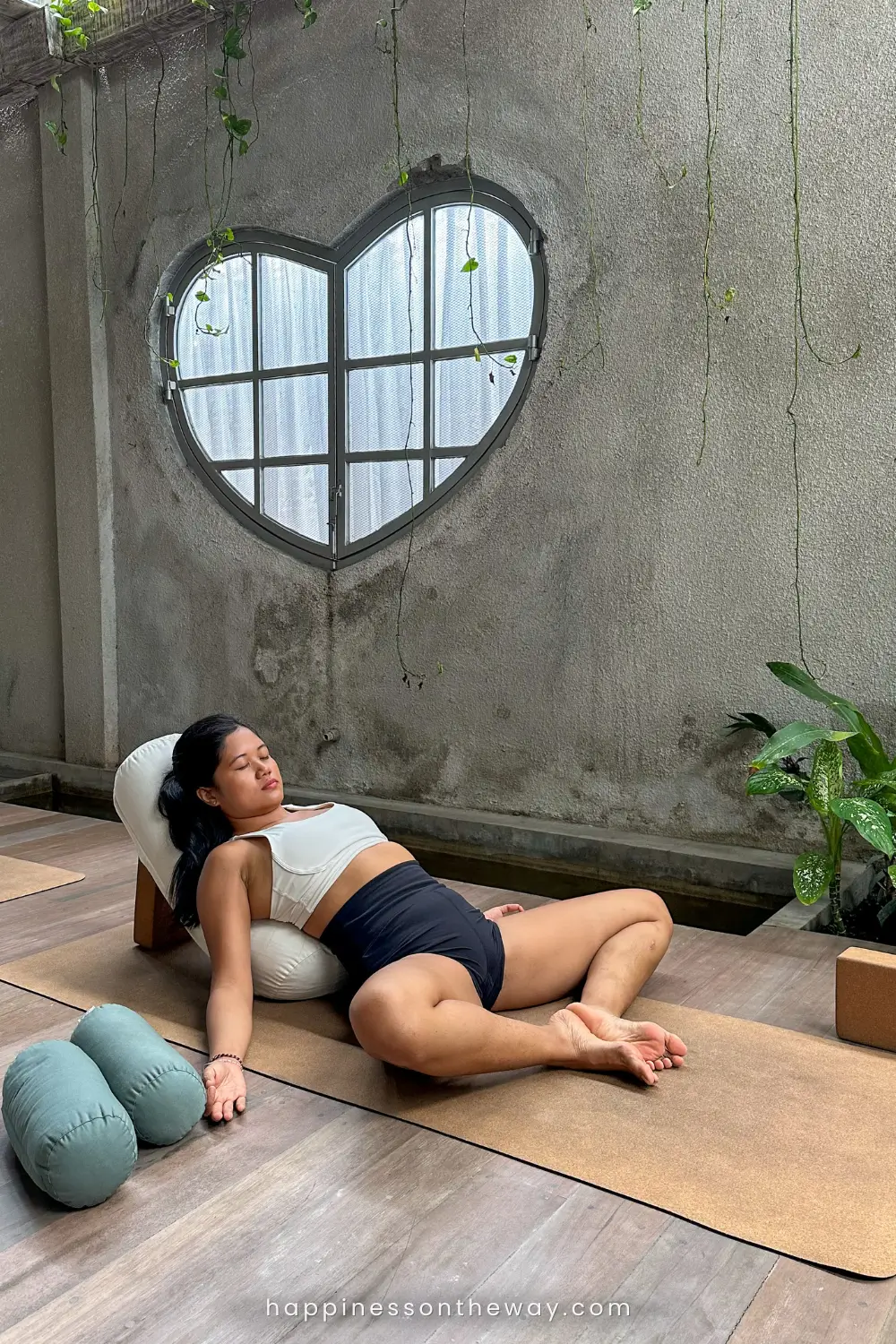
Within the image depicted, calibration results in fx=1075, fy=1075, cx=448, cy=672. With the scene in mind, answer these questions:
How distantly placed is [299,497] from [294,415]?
0.35 meters

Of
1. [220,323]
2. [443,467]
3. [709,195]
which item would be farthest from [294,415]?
[709,195]

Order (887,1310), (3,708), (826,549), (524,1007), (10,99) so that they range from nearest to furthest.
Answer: (887,1310) < (524,1007) < (826,549) < (10,99) < (3,708)

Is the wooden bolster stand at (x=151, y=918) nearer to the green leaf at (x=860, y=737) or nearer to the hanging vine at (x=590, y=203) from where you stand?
the green leaf at (x=860, y=737)

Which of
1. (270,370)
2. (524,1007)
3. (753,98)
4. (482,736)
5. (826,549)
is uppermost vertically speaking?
(753,98)

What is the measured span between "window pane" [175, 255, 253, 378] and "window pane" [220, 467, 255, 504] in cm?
43

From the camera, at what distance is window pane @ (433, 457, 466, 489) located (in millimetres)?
4090

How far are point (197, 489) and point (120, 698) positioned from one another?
1.11 meters

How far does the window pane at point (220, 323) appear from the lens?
4613 millimetres

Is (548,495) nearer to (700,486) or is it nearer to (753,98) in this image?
(700,486)

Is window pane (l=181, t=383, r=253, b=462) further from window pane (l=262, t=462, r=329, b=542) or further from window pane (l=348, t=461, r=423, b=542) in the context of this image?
window pane (l=348, t=461, r=423, b=542)

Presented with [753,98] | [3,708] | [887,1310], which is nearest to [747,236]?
[753,98]

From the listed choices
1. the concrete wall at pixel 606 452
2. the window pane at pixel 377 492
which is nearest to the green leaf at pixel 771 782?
the concrete wall at pixel 606 452

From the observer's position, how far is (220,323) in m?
4.70

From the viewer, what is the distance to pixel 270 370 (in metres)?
4.56
